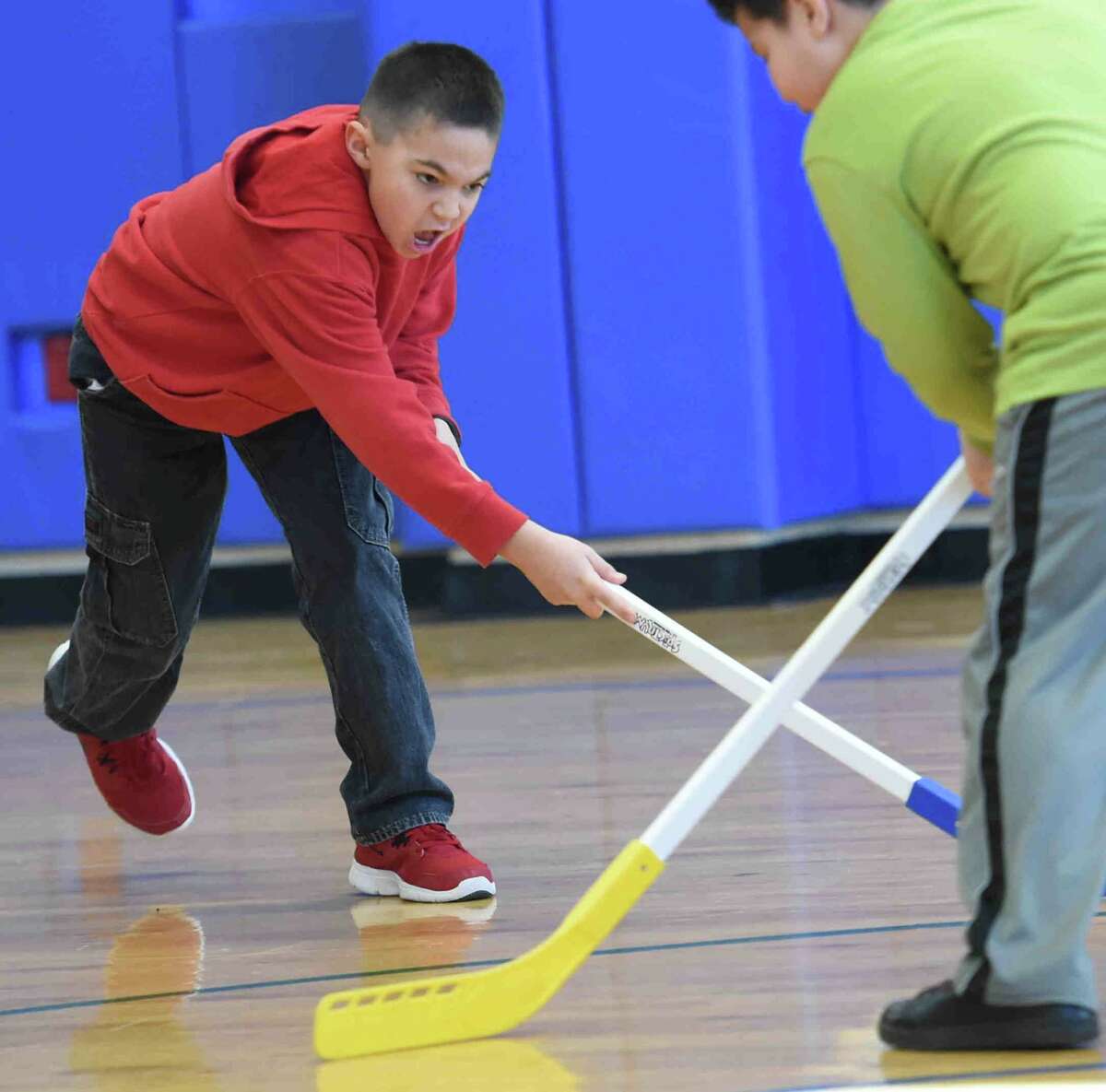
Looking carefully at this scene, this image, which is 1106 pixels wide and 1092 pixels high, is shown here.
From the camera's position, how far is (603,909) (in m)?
1.29

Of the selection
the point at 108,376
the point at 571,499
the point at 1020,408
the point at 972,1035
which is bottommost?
the point at 571,499

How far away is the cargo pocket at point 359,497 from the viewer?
5.66ft

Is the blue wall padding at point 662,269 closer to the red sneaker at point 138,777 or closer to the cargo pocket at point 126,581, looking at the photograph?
the red sneaker at point 138,777

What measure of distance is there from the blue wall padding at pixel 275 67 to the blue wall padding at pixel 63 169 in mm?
98

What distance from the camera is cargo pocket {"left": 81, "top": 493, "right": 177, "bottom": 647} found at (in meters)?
1.79

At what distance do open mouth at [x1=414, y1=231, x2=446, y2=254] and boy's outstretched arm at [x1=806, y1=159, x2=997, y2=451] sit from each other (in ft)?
1.52

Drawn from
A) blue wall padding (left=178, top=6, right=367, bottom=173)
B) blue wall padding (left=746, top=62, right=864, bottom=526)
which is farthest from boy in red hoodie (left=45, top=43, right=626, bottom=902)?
blue wall padding (left=178, top=6, right=367, bottom=173)

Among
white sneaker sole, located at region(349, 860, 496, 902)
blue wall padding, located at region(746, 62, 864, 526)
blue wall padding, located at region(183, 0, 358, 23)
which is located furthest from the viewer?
blue wall padding, located at region(183, 0, 358, 23)

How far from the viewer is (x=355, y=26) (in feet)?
13.1

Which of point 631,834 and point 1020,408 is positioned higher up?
point 1020,408

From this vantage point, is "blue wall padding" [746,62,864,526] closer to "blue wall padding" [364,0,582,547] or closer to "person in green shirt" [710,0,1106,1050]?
"blue wall padding" [364,0,582,547]

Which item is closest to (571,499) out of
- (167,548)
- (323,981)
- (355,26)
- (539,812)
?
(355,26)

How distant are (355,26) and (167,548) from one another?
2.45 metres

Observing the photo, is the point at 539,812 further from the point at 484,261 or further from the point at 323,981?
the point at 484,261
